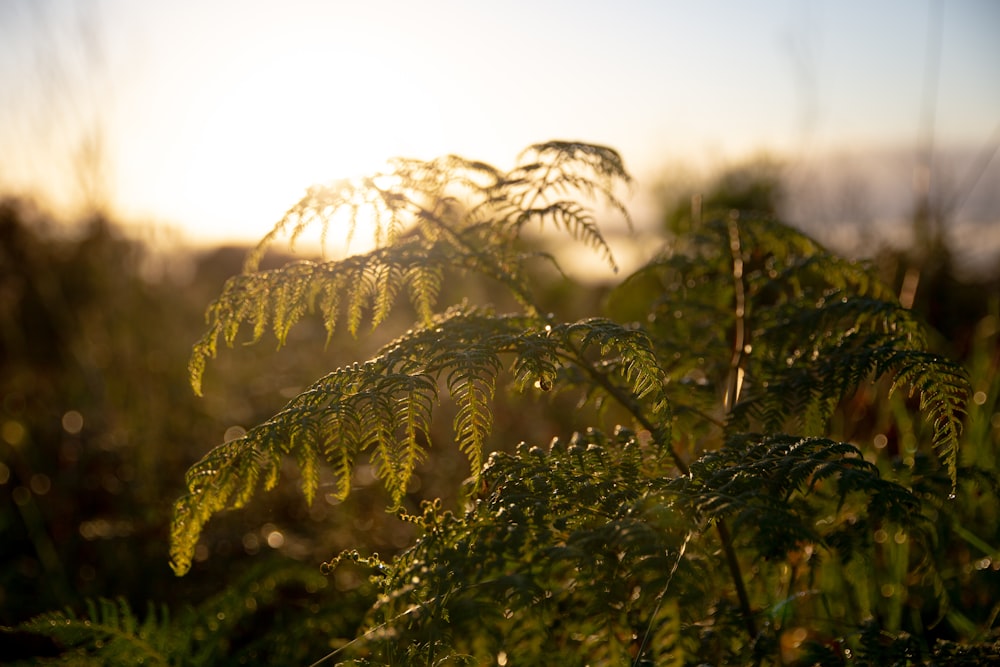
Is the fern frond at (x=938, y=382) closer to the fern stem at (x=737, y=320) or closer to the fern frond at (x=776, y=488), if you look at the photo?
the fern frond at (x=776, y=488)

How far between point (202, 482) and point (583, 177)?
1087 mm

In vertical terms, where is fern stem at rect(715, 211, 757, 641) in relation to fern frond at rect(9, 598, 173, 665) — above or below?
above

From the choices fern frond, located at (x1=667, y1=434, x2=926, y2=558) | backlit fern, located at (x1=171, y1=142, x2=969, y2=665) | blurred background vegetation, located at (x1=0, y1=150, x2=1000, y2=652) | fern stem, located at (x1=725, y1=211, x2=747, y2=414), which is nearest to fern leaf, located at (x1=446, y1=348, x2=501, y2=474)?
backlit fern, located at (x1=171, y1=142, x2=969, y2=665)

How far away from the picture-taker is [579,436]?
1935mm

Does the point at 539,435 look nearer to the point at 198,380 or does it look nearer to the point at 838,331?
the point at 838,331

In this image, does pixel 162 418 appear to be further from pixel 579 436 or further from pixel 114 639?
pixel 579 436

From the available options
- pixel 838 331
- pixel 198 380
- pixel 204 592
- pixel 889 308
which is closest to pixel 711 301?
pixel 838 331

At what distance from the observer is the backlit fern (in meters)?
1.25

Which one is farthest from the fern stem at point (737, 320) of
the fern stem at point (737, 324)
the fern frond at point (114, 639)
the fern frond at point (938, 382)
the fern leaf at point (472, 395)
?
the fern frond at point (114, 639)

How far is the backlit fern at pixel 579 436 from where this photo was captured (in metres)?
1.25

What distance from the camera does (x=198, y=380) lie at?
1.75 meters

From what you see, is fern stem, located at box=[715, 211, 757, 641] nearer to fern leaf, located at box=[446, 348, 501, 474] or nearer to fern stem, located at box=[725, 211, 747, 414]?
fern stem, located at box=[725, 211, 747, 414]

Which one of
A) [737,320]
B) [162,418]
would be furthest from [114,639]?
[162,418]

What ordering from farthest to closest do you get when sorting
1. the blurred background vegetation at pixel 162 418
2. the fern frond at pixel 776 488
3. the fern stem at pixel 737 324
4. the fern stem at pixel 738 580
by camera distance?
the blurred background vegetation at pixel 162 418 < the fern stem at pixel 737 324 < the fern stem at pixel 738 580 < the fern frond at pixel 776 488
